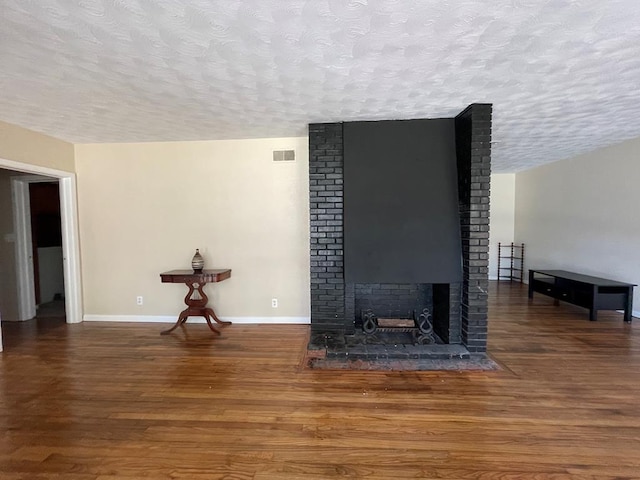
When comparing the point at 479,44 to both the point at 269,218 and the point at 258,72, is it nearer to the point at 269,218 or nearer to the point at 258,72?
the point at 258,72

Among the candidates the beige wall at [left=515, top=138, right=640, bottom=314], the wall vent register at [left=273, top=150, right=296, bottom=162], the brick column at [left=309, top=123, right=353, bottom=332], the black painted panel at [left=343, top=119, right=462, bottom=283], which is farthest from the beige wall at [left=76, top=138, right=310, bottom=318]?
the beige wall at [left=515, top=138, right=640, bottom=314]

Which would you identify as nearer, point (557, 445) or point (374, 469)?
point (374, 469)

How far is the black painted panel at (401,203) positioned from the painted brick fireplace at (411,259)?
0.4 inches

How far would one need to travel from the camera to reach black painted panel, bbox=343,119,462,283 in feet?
9.93

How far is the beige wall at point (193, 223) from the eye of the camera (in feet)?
12.5

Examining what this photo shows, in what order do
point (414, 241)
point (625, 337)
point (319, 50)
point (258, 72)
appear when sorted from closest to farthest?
point (319, 50)
point (258, 72)
point (414, 241)
point (625, 337)

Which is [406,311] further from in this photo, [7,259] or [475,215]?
[7,259]

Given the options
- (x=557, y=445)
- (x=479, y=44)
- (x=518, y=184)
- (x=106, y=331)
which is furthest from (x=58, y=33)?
(x=518, y=184)

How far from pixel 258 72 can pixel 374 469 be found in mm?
2629

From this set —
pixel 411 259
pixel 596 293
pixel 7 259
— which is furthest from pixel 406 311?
pixel 7 259

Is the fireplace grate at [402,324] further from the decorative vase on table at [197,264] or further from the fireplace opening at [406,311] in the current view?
the decorative vase on table at [197,264]

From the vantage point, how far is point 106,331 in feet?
12.0

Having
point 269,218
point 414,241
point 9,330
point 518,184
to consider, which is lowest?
point 9,330

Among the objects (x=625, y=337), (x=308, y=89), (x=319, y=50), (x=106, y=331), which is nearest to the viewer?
(x=319, y=50)
